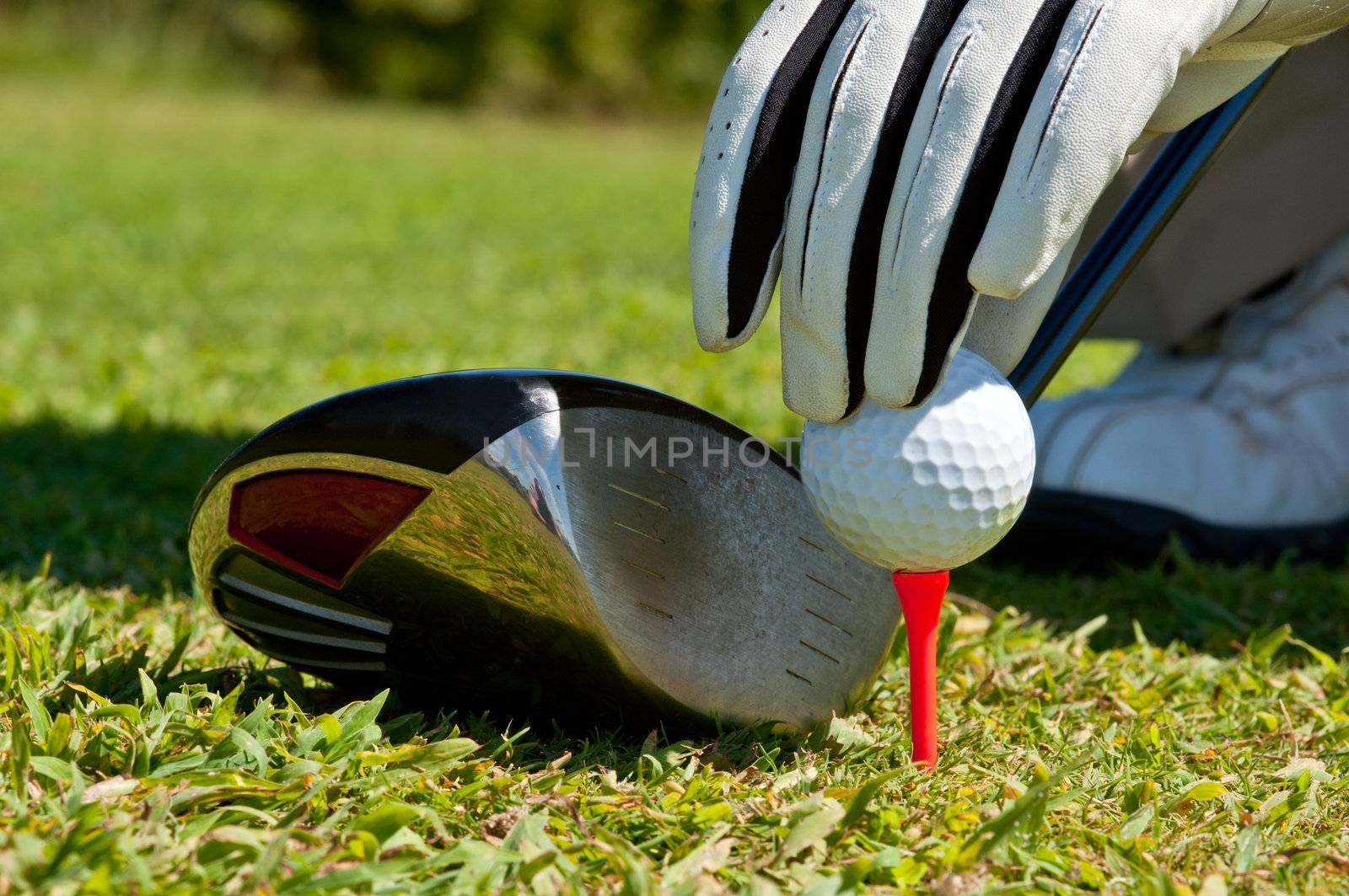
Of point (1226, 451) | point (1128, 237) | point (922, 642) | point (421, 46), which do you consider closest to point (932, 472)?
point (922, 642)

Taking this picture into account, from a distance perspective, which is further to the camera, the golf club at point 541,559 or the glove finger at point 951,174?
the golf club at point 541,559

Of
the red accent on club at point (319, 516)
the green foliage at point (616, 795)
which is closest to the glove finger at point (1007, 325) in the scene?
the green foliage at point (616, 795)

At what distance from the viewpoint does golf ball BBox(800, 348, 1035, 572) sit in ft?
4.62

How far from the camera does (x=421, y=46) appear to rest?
1905 cm

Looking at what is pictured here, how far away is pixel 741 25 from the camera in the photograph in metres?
21.9

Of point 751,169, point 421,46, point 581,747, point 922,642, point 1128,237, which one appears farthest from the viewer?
point 421,46

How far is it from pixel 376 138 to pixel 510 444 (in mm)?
13138

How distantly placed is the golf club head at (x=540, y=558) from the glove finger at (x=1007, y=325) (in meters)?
0.29

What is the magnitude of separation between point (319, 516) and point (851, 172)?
28.3 inches

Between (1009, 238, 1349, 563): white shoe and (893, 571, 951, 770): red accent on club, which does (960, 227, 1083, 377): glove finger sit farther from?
(1009, 238, 1349, 563): white shoe

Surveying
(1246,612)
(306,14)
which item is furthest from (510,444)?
(306,14)

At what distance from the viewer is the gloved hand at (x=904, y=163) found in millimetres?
1302

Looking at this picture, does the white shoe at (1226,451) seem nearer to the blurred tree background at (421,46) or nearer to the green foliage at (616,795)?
the green foliage at (616,795)

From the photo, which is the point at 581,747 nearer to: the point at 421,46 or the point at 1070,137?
the point at 1070,137
